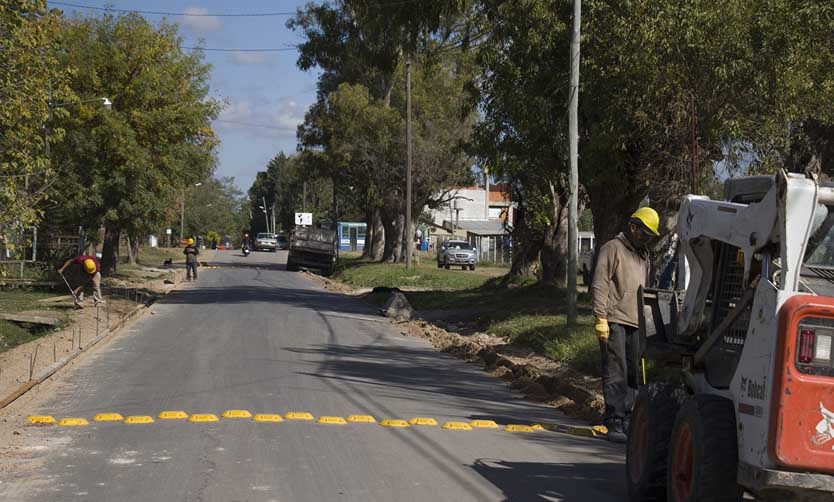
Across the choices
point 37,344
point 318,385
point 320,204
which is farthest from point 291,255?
point 320,204

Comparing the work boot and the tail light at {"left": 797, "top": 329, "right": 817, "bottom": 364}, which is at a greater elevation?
the tail light at {"left": 797, "top": 329, "right": 817, "bottom": 364}

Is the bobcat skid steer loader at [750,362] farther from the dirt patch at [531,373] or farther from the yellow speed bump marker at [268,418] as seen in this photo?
the yellow speed bump marker at [268,418]

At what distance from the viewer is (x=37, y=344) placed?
55.7 ft

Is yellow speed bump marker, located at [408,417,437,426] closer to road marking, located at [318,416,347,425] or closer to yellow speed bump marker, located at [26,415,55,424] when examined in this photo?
road marking, located at [318,416,347,425]

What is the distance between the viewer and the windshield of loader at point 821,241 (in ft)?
17.3

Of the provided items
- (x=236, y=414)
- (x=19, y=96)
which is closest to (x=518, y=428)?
(x=236, y=414)

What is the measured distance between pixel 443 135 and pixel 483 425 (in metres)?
42.4

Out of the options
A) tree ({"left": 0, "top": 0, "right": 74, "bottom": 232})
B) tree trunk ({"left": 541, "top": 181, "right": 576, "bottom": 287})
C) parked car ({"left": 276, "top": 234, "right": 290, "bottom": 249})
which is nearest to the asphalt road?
tree ({"left": 0, "top": 0, "right": 74, "bottom": 232})

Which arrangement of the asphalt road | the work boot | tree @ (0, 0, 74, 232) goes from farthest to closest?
tree @ (0, 0, 74, 232)
the work boot
the asphalt road

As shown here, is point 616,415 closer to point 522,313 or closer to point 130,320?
point 522,313

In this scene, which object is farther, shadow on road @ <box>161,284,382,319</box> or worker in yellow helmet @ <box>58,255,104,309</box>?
shadow on road @ <box>161,284,382,319</box>

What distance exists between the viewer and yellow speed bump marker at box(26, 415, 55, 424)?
990cm

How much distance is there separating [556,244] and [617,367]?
769 inches

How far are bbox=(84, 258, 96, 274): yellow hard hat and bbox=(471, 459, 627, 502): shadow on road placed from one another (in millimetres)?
17243
